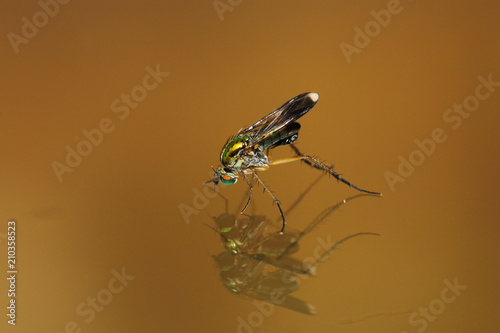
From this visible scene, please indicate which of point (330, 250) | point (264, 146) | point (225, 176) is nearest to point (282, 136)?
point (264, 146)

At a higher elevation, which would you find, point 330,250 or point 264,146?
point 264,146

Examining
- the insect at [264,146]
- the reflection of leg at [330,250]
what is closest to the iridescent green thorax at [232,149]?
the insect at [264,146]

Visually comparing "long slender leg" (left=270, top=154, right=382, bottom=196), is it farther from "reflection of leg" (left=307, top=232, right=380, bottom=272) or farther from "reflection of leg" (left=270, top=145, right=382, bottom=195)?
"reflection of leg" (left=307, top=232, right=380, bottom=272)

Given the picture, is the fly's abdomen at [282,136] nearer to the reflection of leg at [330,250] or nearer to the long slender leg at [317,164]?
the long slender leg at [317,164]

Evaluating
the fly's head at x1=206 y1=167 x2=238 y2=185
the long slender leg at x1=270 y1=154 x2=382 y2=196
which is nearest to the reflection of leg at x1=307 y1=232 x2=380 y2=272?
the long slender leg at x1=270 y1=154 x2=382 y2=196

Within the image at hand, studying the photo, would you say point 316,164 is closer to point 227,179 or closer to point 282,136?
point 282,136
